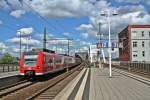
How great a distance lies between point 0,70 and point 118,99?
31503 millimetres

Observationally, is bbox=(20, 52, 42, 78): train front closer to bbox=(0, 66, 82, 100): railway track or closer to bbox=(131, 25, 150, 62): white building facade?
Result: bbox=(0, 66, 82, 100): railway track

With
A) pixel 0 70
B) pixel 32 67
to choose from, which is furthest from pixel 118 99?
pixel 0 70

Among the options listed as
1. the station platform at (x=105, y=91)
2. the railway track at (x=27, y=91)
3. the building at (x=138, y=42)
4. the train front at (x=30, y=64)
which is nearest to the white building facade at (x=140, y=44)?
the building at (x=138, y=42)

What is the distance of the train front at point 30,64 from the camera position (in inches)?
1190

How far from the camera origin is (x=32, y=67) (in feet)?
99.9

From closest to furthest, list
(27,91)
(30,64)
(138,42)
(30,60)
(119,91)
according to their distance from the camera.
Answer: (119,91), (27,91), (30,64), (30,60), (138,42)

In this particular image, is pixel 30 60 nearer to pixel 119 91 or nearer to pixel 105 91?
pixel 105 91

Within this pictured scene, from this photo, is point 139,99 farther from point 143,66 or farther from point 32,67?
point 143,66

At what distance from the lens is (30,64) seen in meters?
30.7

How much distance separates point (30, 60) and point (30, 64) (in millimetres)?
382

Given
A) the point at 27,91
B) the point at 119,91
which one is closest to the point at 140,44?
the point at 27,91

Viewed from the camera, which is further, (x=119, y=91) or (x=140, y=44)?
(x=140, y=44)

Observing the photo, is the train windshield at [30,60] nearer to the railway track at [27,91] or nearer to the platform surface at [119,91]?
the railway track at [27,91]

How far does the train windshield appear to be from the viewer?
30.6 m
